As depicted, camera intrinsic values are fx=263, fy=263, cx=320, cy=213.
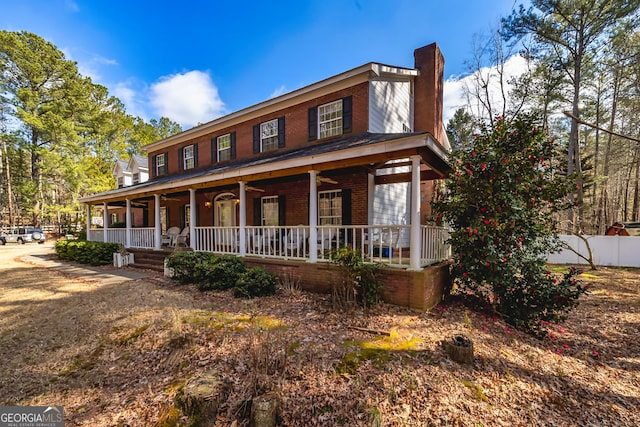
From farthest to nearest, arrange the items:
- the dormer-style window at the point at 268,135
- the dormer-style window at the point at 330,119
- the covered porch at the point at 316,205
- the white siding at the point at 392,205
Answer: the dormer-style window at the point at 268,135
the white siding at the point at 392,205
the dormer-style window at the point at 330,119
the covered porch at the point at 316,205

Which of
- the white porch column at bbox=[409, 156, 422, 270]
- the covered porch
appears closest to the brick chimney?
the covered porch

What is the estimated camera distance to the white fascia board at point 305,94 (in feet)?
30.3

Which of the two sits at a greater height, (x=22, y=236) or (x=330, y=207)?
(x=330, y=207)

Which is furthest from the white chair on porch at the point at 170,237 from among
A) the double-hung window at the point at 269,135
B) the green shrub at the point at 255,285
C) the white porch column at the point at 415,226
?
the white porch column at the point at 415,226

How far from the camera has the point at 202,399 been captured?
2936 millimetres

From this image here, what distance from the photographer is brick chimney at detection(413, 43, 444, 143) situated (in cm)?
1157

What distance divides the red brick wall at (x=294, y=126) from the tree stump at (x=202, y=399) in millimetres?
8394

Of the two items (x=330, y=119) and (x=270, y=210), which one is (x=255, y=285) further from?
(x=330, y=119)

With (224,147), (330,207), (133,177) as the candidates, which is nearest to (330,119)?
Result: (330,207)

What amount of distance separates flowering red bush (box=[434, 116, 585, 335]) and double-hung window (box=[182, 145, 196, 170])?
46.7 ft

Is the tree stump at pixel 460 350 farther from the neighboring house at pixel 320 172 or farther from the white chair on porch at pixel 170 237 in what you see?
the white chair on porch at pixel 170 237

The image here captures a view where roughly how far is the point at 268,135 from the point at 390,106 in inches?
214

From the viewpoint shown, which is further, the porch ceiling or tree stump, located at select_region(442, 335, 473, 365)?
the porch ceiling

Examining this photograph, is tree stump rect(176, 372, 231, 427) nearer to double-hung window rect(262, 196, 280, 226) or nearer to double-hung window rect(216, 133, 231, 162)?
double-hung window rect(262, 196, 280, 226)
